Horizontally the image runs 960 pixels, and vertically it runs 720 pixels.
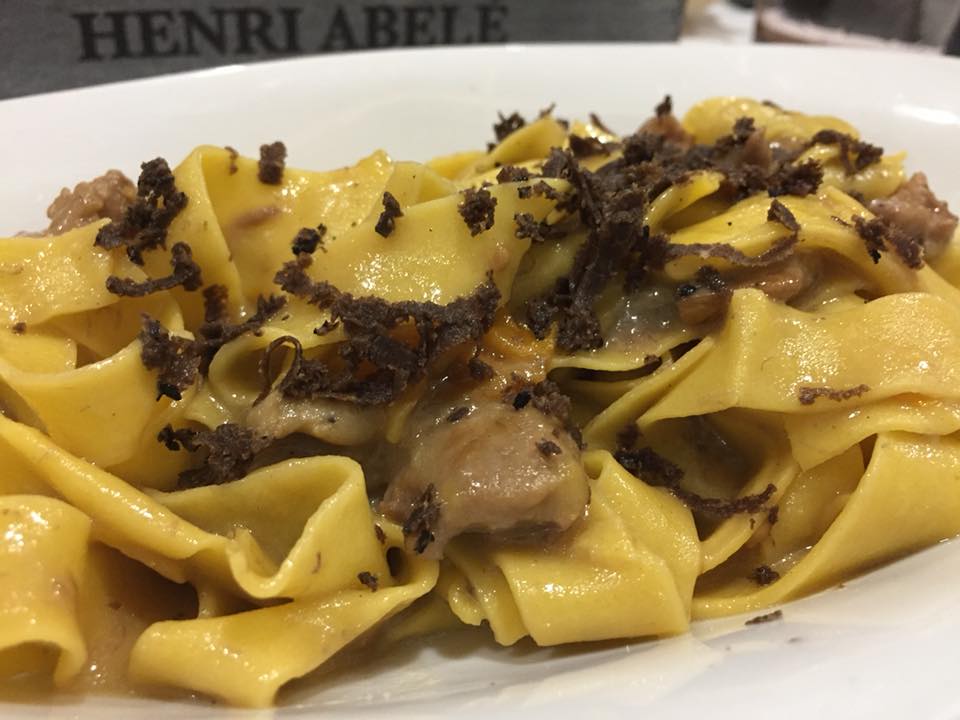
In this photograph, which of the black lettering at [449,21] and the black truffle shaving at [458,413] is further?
the black lettering at [449,21]

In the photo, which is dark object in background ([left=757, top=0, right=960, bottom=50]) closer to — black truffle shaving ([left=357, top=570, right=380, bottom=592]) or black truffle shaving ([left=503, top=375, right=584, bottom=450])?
black truffle shaving ([left=503, top=375, right=584, bottom=450])

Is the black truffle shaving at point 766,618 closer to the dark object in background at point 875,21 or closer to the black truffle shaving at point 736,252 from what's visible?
the black truffle shaving at point 736,252

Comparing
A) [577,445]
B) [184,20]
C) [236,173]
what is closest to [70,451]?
[236,173]

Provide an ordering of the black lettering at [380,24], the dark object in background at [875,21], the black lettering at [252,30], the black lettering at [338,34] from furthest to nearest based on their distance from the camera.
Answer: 1. the dark object in background at [875,21]
2. the black lettering at [380,24]
3. the black lettering at [338,34]
4. the black lettering at [252,30]

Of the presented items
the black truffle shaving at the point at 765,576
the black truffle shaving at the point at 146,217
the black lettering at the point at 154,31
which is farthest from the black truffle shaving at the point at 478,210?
the black lettering at the point at 154,31

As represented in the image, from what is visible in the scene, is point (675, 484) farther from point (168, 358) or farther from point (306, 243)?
point (168, 358)

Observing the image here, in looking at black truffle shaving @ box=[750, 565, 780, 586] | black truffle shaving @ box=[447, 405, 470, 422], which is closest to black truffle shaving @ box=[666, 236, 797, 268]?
black truffle shaving @ box=[447, 405, 470, 422]

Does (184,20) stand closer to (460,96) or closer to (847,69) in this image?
(460,96)
